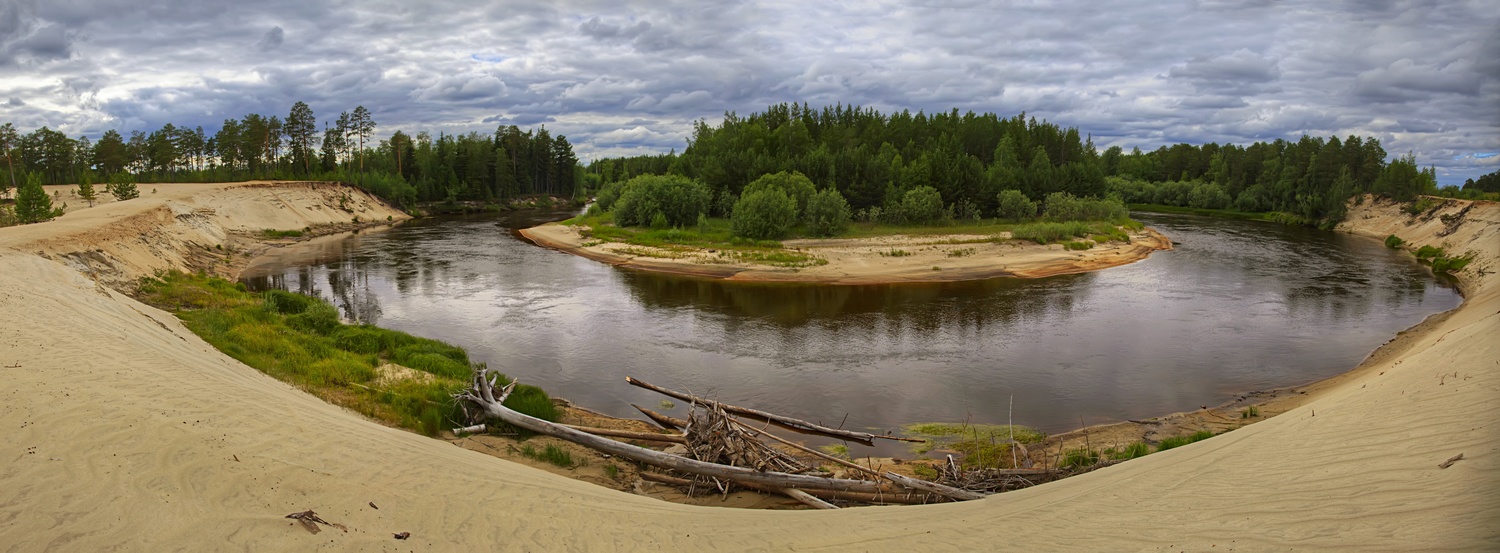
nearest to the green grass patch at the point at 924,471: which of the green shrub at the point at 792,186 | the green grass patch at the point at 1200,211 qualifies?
the green shrub at the point at 792,186

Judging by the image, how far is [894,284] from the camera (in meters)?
35.2

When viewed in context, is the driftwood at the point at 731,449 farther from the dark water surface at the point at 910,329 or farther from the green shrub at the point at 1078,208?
the green shrub at the point at 1078,208

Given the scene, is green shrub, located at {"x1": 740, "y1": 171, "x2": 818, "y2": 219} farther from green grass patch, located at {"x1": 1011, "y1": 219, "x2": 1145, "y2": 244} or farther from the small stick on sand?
the small stick on sand

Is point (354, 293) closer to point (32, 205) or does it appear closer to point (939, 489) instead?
point (32, 205)

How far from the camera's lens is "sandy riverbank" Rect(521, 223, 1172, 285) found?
121 feet

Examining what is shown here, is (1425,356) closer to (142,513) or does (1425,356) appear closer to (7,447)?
(142,513)

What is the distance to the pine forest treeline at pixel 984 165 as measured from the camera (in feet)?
197

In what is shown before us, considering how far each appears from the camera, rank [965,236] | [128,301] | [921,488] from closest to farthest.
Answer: [921,488], [128,301], [965,236]

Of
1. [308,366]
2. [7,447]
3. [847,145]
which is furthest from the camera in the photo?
[847,145]

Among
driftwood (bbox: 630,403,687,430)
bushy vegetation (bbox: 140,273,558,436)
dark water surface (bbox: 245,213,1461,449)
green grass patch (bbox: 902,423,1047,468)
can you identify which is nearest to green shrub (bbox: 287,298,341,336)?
bushy vegetation (bbox: 140,273,558,436)

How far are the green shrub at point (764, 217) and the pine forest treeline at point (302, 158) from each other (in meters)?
52.6

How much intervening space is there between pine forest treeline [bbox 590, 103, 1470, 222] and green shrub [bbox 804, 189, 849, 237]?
6107 millimetres

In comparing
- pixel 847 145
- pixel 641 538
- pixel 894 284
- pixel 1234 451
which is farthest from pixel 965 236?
pixel 641 538

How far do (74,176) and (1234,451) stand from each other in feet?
338
